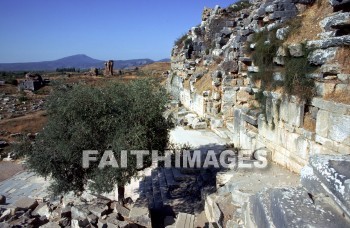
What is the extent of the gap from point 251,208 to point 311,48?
590 cm

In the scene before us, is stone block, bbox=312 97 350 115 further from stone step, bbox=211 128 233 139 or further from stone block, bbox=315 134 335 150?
stone step, bbox=211 128 233 139

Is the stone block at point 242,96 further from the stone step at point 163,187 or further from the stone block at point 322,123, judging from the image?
the stone block at point 322,123

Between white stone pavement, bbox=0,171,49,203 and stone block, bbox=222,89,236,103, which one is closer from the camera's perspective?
white stone pavement, bbox=0,171,49,203

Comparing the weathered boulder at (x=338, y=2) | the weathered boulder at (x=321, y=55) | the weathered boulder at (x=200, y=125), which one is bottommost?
the weathered boulder at (x=200, y=125)

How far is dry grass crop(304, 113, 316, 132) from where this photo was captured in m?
7.25

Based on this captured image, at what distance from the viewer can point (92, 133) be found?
7629 mm

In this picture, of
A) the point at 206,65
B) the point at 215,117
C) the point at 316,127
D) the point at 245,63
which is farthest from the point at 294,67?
the point at 206,65

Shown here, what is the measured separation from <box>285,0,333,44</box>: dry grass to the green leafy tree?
4347 millimetres

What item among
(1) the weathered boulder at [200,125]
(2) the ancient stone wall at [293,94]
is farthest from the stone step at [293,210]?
(1) the weathered boulder at [200,125]

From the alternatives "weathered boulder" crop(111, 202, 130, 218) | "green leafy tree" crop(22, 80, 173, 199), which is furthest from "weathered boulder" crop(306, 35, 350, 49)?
"weathered boulder" crop(111, 202, 130, 218)

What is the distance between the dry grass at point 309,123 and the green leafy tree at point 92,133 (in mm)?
3829

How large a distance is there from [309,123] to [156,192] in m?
5.22

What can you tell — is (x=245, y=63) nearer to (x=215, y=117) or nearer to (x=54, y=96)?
(x=215, y=117)

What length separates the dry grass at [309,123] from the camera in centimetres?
725
